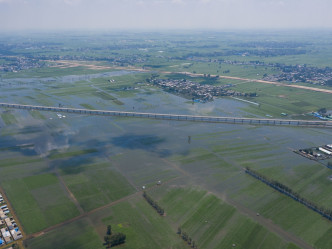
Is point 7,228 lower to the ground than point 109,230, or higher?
lower

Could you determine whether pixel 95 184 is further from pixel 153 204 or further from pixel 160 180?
pixel 153 204

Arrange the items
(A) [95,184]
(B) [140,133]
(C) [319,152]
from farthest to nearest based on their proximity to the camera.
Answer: (B) [140,133]
(C) [319,152]
(A) [95,184]

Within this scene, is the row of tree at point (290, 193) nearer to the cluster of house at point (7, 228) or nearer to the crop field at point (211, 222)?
the crop field at point (211, 222)

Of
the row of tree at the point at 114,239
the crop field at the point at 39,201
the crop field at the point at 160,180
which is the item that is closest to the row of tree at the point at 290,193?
the crop field at the point at 160,180

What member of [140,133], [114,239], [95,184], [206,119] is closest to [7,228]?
[95,184]

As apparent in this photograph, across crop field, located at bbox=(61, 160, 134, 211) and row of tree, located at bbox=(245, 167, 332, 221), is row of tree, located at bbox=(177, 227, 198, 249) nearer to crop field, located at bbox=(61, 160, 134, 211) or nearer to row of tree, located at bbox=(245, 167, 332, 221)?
crop field, located at bbox=(61, 160, 134, 211)

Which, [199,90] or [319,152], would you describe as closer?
[319,152]

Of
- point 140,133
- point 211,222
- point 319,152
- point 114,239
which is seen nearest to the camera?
point 114,239

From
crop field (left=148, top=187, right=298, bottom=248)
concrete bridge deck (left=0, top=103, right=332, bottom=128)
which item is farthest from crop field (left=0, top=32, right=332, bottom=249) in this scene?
concrete bridge deck (left=0, top=103, right=332, bottom=128)
